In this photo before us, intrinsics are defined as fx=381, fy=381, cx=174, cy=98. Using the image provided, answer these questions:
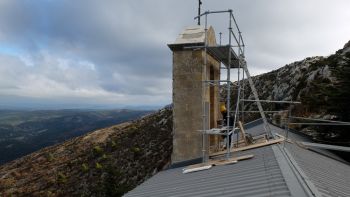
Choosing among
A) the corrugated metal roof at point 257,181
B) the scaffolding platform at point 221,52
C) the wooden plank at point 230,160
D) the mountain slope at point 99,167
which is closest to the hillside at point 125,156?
the mountain slope at point 99,167

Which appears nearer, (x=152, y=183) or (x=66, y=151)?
(x=152, y=183)

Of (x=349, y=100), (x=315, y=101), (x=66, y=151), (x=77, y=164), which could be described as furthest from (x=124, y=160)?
(x=349, y=100)

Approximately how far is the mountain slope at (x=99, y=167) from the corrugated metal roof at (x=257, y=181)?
16863 millimetres

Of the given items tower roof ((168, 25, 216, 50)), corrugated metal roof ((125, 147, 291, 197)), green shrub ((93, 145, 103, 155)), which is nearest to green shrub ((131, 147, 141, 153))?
green shrub ((93, 145, 103, 155))

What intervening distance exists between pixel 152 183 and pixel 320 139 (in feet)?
38.4

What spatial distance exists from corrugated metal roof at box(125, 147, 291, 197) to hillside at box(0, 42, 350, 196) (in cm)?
1115

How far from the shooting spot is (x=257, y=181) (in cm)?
723

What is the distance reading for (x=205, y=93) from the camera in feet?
38.5

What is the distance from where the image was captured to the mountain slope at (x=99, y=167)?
94.7 ft

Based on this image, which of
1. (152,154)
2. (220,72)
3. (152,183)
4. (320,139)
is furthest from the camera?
(152,154)

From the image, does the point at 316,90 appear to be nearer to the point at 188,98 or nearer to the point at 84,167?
the point at 188,98

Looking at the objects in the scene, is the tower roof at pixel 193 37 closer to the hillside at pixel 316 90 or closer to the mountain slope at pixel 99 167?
the hillside at pixel 316 90

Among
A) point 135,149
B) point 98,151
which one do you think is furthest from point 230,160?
point 98,151

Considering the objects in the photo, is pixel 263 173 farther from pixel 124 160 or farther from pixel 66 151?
pixel 66 151
